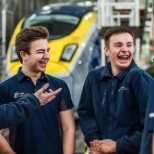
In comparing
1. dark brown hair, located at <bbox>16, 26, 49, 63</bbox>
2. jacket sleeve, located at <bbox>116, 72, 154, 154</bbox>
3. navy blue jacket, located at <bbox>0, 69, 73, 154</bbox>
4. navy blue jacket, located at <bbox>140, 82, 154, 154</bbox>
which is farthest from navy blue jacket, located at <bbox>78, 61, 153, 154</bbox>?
navy blue jacket, located at <bbox>140, 82, 154, 154</bbox>

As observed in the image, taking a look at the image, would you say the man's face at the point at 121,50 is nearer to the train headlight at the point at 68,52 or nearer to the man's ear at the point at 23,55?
the man's ear at the point at 23,55

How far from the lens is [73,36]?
36.9 feet

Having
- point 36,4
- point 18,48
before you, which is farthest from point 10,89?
point 36,4

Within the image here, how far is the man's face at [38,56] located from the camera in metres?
3.35

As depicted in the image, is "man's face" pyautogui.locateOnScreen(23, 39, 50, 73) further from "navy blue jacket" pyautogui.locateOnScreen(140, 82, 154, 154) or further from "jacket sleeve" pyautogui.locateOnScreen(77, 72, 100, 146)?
"navy blue jacket" pyautogui.locateOnScreen(140, 82, 154, 154)

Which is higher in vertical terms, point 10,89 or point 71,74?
point 10,89

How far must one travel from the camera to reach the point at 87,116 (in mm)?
3389

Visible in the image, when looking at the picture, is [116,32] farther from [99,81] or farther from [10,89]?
[10,89]

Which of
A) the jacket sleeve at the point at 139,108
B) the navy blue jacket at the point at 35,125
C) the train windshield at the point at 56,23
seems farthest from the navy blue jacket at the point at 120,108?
A: the train windshield at the point at 56,23

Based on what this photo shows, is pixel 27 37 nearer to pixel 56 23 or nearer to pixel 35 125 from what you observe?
pixel 35 125

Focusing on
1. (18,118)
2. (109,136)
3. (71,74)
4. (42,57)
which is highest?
(42,57)

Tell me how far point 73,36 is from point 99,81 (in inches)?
314

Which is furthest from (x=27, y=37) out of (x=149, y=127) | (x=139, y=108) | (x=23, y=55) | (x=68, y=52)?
(x=68, y=52)

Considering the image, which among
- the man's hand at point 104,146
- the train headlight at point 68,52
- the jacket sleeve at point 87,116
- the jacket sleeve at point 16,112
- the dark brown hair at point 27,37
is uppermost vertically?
the dark brown hair at point 27,37
